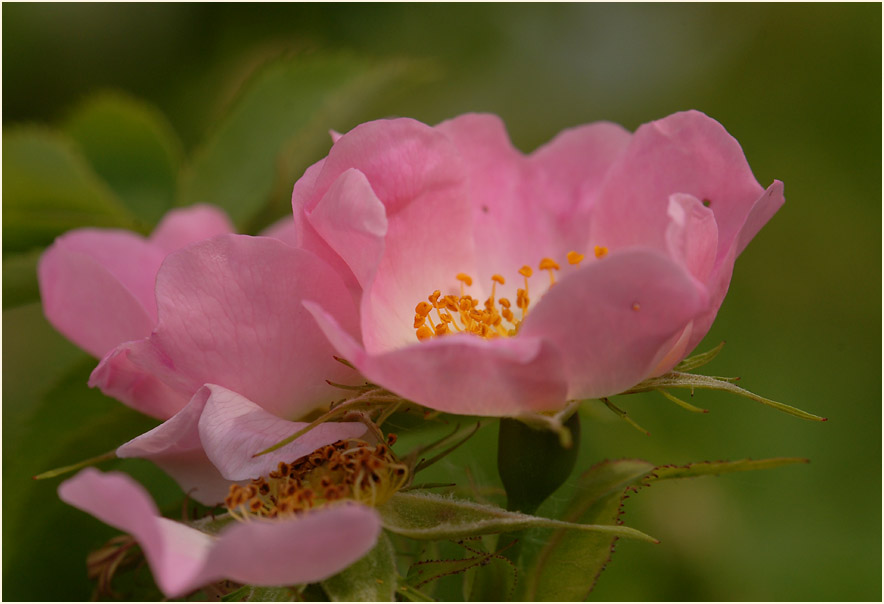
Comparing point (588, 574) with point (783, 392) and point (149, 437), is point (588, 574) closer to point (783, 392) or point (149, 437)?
point (149, 437)

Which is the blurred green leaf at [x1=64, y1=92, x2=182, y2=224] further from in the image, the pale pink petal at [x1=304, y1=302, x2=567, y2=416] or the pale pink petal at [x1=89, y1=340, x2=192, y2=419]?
the pale pink petal at [x1=304, y1=302, x2=567, y2=416]

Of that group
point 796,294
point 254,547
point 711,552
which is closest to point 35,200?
point 254,547

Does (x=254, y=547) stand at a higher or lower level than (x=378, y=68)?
lower

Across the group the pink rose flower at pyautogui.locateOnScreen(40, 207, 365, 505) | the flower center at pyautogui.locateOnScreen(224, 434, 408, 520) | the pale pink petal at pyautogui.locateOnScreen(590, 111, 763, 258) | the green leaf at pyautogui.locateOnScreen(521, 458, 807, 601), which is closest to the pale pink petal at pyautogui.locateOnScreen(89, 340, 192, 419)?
the pink rose flower at pyautogui.locateOnScreen(40, 207, 365, 505)

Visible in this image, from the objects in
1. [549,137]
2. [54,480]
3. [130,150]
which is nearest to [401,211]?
[54,480]

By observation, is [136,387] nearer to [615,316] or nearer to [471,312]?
[471,312]

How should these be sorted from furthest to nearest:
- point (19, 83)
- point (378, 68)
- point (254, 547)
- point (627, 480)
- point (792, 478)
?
1. point (19, 83)
2. point (792, 478)
3. point (378, 68)
4. point (627, 480)
5. point (254, 547)
